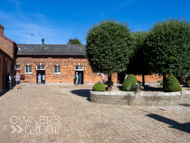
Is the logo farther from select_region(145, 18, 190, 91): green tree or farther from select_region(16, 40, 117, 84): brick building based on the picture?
select_region(16, 40, 117, 84): brick building

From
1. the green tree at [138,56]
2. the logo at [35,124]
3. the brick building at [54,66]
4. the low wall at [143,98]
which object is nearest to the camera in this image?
the logo at [35,124]

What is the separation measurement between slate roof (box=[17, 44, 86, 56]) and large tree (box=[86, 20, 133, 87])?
15.9 metres

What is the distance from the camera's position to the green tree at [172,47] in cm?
1048

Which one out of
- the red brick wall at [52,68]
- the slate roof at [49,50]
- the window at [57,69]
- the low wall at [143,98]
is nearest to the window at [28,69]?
the red brick wall at [52,68]

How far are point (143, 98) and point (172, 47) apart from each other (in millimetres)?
4011

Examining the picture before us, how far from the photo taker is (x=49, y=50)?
27859 mm

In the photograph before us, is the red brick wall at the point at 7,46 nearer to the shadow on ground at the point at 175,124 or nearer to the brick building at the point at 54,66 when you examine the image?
the brick building at the point at 54,66

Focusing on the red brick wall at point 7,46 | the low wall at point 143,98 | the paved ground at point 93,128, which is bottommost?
the paved ground at point 93,128

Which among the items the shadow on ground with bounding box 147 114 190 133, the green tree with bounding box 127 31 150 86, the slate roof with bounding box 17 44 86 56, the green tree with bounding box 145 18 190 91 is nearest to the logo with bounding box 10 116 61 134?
the shadow on ground with bounding box 147 114 190 133

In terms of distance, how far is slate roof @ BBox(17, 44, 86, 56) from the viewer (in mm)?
26850

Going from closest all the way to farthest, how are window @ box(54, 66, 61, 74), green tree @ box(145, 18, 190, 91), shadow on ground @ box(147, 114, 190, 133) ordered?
shadow on ground @ box(147, 114, 190, 133), green tree @ box(145, 18, 190, 91), window @ box(54, 66, 61, 74)

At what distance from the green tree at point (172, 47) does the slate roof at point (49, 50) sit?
16.9 m

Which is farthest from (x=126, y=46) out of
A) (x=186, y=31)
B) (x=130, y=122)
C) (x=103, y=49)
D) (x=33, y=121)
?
(x=33, y=121)

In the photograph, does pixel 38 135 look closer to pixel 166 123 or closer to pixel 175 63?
pixel 166 123
